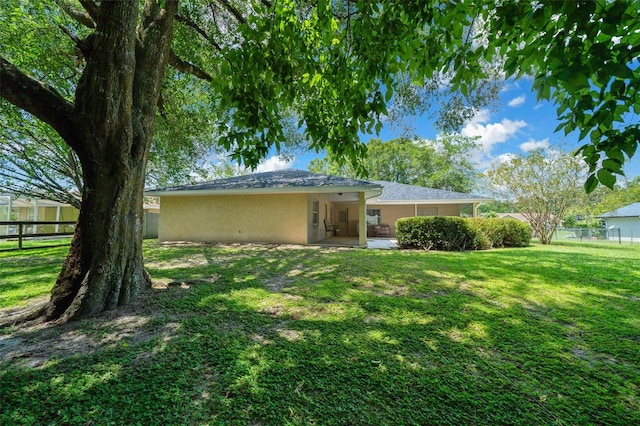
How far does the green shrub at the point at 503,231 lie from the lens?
37.3ft

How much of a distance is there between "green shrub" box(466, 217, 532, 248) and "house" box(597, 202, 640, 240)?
22002 mm

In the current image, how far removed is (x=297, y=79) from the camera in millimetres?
2900

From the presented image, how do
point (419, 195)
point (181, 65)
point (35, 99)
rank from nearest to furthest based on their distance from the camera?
point (35, 99) → point (181, 65) → point (419, 195)

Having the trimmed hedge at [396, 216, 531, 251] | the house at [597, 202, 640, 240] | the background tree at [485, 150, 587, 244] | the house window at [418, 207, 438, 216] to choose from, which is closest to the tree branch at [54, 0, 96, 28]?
the trimmed hedge at [396, 216, 531, 251]

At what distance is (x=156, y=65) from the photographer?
4.19 m

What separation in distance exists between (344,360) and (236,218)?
1121 cm

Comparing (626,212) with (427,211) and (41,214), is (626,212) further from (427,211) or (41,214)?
(41,214)

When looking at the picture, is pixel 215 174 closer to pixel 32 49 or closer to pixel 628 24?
pixel 32 49

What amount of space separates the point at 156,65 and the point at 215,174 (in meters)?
28.8

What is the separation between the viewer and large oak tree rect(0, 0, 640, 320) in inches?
47.4

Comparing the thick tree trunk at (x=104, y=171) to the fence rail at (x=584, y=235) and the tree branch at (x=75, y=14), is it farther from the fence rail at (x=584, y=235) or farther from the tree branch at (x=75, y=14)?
the fence rail at (x=584, y=235)

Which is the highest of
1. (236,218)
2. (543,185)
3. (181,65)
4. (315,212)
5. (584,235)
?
(181,65)

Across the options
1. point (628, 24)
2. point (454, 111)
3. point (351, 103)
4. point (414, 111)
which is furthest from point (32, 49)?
point (454, 111)

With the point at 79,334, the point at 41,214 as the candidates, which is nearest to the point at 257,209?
the point at 79,334
